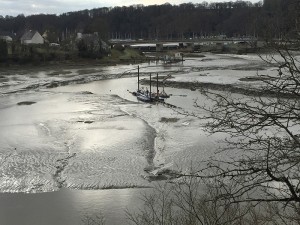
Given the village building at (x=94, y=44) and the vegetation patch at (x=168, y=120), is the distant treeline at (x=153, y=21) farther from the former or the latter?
the vegetation patch at (x=168, y=120)

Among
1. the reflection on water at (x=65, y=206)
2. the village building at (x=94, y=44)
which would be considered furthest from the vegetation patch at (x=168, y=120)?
the village building at (x=94, y=44)

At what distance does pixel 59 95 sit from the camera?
3916cm

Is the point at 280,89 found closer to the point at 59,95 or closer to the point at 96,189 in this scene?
the point at 96,189

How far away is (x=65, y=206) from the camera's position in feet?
42.4

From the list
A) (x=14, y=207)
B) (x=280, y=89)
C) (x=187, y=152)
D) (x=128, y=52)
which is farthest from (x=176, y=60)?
(x=280, y=89)

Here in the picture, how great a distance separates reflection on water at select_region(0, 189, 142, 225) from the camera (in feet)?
39.0

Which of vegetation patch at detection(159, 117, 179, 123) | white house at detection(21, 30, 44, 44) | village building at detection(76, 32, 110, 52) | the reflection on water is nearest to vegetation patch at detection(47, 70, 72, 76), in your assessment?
village building at detection(76, 32, 110, 52)

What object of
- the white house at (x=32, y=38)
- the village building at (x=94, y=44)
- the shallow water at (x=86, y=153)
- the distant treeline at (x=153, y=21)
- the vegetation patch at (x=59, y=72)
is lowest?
the shallow water at (x=86, y=153)

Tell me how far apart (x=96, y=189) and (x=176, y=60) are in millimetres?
69346

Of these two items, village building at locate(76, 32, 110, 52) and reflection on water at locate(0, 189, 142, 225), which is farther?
village building at locate(76, 32, 110, 52)

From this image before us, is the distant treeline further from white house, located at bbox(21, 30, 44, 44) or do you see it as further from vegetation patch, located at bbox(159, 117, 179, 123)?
vegetation patch, located at bbox(159, 117, 179, 123)

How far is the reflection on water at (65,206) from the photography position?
1189 cm

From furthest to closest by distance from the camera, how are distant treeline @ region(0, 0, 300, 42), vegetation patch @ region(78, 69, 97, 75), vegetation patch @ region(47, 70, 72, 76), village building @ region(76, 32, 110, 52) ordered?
distant treeline @ region(0, 0, 300, 42) < village building @ region(76, 32, 110, 52) < vegetation patch @ region(78, 69, 97, 75) < vegetation patch @ region(47, 70, 72, 76)

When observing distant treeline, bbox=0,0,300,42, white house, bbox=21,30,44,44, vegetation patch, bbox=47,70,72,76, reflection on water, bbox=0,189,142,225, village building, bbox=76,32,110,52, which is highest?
distant treeline, bbox=0,0,300,42
